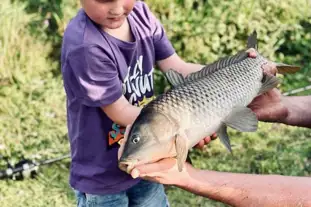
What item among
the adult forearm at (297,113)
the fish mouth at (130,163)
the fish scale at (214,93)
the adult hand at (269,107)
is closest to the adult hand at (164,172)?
the fish mouth at (130,163)

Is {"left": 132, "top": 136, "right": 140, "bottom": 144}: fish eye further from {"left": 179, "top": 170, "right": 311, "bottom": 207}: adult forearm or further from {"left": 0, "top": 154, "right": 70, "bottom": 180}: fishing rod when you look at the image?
{"left": 0, "top": 154, "right": 70, "bottom": 180}: fishing rod

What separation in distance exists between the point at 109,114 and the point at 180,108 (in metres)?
0.36

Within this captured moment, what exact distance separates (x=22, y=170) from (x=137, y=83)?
5.35 ft

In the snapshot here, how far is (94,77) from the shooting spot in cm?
209

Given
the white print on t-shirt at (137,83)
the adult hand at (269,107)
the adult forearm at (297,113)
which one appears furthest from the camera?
the adult forearm at (297,113)

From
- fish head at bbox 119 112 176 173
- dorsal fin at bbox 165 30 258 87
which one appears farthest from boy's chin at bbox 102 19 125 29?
fish head at bbox 119 112 176 173

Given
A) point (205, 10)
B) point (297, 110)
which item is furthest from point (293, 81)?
point (297, 110)

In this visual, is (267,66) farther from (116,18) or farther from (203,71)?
(116,18)

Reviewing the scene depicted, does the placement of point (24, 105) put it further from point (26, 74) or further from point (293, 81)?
point (293, 81)

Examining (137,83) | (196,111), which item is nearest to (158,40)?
(137,83)

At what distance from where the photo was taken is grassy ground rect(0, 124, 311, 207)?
355cm

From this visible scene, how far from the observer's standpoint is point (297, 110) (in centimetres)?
284

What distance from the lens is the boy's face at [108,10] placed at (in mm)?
2043

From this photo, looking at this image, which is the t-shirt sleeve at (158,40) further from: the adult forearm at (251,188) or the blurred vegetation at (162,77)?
the blurred vegetation at (162,77)
